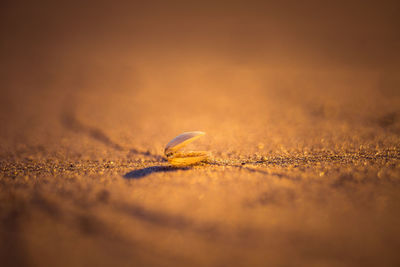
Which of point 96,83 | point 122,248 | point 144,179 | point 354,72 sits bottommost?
point 122,248

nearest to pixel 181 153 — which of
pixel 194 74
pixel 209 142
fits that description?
pixel 209 142

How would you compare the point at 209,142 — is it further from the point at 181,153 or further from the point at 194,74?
the point at 194,74

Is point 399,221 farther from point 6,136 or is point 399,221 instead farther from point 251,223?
point 6,136

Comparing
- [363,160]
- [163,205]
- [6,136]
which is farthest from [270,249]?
[6,136]

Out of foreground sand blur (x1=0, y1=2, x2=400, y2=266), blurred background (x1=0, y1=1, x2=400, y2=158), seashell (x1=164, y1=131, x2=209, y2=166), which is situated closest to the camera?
foreground sand blur (x1=0, y1=2, x2=400, y2=266)

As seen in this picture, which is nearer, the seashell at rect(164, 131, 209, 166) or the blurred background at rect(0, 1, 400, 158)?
the seashell at rect(164, 131, 209, 166)
